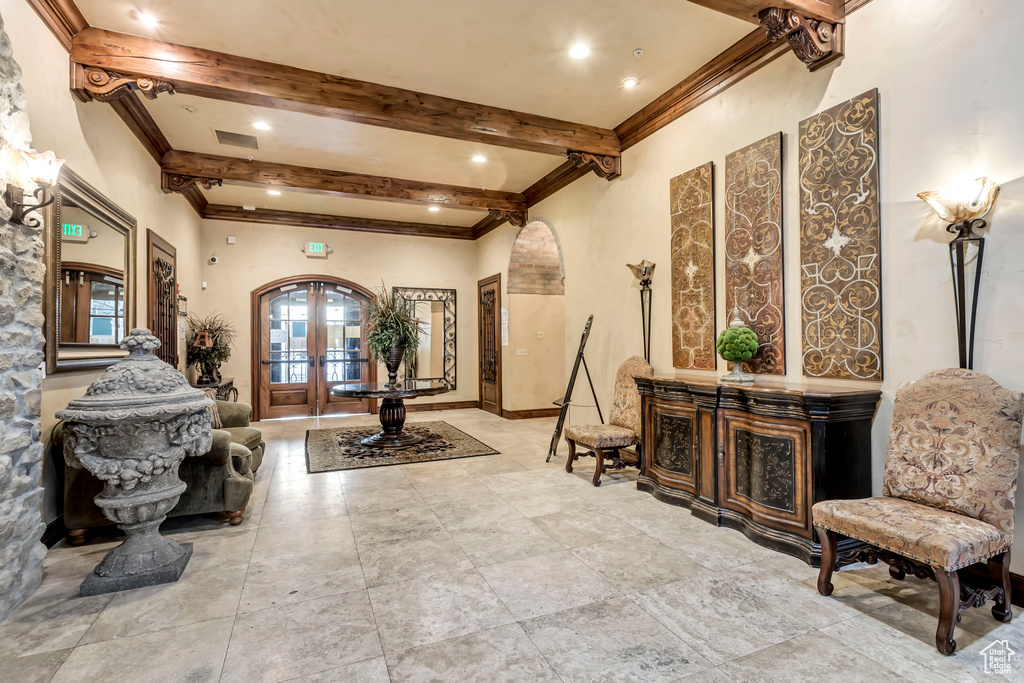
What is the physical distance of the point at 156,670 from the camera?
1.83 meters

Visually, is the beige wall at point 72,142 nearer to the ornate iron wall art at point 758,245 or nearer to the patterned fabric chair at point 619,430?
the patterned fabric chair at point 619,430

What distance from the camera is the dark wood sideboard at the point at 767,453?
271 cm

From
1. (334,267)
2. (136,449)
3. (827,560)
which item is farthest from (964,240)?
(334,267)

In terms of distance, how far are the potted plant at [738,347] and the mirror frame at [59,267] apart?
408cm

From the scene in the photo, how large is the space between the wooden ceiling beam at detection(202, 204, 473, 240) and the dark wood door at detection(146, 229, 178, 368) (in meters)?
1.97

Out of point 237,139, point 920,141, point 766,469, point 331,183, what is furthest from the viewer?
point 331,183

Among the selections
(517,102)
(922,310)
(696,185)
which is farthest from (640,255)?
(922,310)

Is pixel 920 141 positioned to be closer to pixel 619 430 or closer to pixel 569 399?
pixel 619 430

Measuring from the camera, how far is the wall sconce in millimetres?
2361

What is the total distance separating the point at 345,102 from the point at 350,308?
472cm

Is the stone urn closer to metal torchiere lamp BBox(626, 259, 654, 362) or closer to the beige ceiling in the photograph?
the beige ceiling

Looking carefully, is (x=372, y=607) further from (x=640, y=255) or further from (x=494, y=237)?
(x=494, y=237)

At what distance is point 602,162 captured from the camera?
5098 millimetres

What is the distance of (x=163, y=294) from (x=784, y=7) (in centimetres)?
602
